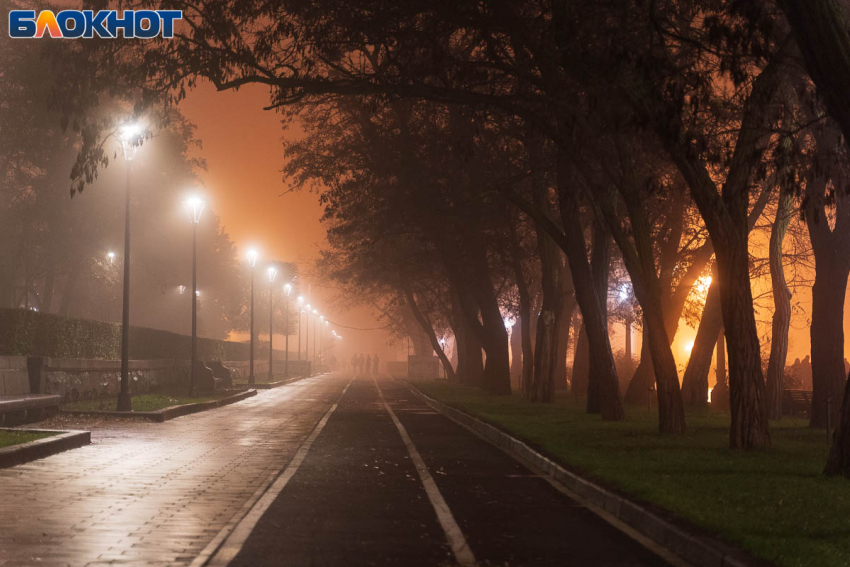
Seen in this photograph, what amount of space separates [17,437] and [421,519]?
399 inches

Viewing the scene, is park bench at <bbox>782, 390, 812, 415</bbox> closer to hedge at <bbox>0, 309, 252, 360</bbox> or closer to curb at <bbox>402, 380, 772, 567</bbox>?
curb at <bbox>402, 380, 772, 567</bbox>

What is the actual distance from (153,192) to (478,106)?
4133 centimetres

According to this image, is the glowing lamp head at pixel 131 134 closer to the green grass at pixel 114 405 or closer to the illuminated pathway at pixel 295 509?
the illuminated pathway at pixel 295 509

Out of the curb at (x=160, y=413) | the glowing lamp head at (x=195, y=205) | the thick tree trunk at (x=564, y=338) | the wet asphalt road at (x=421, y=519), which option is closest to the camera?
the wet asphalt road at (x=421, y=519)

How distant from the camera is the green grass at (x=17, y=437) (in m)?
16.8

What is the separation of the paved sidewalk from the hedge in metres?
6.84

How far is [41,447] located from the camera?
54.4 feet

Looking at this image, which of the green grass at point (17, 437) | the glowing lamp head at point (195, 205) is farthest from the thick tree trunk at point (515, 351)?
the green grass at point (17, 437)

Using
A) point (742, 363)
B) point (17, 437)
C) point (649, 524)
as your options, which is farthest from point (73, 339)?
point (649, 524)

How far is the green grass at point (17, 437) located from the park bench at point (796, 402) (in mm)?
19857

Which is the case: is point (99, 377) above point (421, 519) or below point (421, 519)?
above

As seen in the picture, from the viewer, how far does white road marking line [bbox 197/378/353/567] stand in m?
8.27

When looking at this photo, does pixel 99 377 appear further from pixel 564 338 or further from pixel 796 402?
pixel 796 402

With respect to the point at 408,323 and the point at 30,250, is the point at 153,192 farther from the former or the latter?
the point at 408,323
